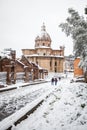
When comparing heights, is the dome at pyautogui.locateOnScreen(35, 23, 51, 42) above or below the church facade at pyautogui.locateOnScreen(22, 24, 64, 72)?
above

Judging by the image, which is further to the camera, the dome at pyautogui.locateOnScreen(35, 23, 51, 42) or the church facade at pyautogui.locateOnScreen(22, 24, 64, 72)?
the church facade at pyautogui.locateOnScreen(22, 24, 64, 72)

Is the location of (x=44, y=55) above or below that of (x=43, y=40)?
below

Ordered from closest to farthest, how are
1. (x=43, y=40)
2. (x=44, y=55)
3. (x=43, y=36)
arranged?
(x=43, y=40) < (x=43, y=36) < (x=44, y=55)

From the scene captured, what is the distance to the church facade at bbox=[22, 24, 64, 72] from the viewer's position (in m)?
83.4

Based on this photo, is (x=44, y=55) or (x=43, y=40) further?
(x=44, y=55)

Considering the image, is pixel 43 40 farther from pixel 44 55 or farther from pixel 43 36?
pixel 44 55

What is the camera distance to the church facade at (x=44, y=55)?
8344 cm

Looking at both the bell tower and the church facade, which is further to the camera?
the church facade

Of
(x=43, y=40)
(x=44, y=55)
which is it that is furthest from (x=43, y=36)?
(x=44, y=55)

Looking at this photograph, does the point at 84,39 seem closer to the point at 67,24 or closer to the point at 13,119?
the point at 67,24

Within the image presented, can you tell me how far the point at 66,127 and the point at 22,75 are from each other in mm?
34896

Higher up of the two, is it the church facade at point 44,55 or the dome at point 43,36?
the dome at point 43,36

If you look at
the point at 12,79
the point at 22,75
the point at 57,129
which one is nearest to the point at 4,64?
the point at 12,79

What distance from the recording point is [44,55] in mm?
83875
